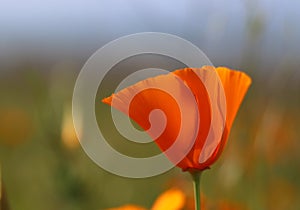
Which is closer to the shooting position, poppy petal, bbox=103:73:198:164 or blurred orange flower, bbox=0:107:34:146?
poppy petal, bbox=103:73:198:164

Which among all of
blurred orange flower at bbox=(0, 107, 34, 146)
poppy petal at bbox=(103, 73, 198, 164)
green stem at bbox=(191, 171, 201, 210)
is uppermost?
poppy petal at bbox=(103, 73, 198, 164)

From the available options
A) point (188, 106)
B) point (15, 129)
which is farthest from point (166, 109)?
point (15, 129)

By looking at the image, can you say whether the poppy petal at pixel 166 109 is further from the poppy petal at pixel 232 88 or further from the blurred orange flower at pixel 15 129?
the blurred orange flower at pixel 15 129

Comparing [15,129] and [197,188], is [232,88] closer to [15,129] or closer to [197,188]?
[197,188]

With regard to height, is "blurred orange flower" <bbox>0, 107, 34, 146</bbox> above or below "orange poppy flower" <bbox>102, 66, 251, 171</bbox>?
below

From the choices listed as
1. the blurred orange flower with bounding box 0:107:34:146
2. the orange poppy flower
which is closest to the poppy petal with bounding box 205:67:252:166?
the orange poppy flower

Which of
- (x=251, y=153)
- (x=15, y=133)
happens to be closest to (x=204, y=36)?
(x=251, y=153)

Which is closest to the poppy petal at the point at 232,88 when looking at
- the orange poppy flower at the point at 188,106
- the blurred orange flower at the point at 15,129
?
the orange poppy flower at the point at 188,106

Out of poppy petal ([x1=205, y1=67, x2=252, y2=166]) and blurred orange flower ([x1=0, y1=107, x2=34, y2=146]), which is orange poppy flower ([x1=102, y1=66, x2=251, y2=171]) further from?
blurred orange flower ([x1=0, y1=107, x2=34, y2=146])

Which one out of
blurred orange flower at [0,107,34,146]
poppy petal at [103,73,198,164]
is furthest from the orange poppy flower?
blurred orange flower at [0,107,34,146]
